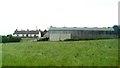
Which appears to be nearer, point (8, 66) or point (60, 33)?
point (8, 66)

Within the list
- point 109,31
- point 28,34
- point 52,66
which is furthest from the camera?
point 28,34

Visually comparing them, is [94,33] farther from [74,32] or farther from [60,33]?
[60,33]

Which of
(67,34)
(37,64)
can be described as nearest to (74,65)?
(37,64)

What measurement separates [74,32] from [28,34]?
149 ft

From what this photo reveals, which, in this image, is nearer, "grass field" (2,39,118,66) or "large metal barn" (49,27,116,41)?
"grass field" (2,39,118,66)

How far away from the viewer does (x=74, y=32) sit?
202 feet

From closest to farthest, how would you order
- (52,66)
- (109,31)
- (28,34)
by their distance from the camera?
(52,66) < (109,31) < (28,34)

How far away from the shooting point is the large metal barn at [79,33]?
195 feet

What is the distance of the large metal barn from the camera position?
59531 mm

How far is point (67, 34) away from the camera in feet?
201

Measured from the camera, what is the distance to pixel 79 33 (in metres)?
60.7

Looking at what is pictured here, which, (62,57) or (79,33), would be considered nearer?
(62,57)

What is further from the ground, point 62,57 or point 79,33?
point 79,33

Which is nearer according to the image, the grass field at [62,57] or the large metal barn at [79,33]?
the grass field at [62,57]
